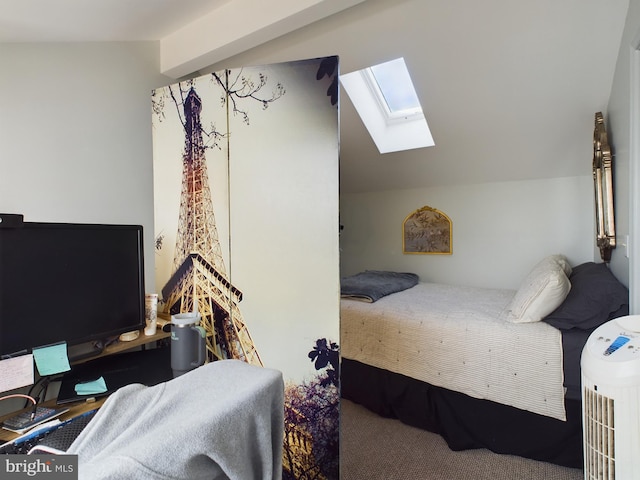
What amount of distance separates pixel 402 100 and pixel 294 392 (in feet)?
8.53

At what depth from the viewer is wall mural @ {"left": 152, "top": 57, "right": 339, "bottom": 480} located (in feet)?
4.88

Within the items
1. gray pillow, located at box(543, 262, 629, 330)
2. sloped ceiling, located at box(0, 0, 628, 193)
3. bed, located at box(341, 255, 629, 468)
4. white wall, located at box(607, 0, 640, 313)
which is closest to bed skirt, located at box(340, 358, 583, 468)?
bed, located at box(341, 255, 629, 468)

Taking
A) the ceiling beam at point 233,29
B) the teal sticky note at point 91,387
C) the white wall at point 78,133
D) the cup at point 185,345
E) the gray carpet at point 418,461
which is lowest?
the gray carpet at point 418,461

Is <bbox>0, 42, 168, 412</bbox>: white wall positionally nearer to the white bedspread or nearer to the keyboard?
the keyboard

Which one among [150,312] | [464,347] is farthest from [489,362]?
[150,312]

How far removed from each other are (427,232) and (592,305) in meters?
2.05

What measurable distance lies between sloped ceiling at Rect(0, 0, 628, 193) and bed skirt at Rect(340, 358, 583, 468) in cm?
190

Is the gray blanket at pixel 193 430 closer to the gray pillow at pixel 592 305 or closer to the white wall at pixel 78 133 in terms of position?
the white wall at pixel 78 133

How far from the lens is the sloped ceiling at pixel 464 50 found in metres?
1.76

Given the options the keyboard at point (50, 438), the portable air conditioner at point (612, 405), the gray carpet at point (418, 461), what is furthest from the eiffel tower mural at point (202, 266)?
the portable air conditioner at point (612, 405)

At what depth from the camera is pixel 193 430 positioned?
1.71 feet

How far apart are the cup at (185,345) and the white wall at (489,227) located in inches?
112

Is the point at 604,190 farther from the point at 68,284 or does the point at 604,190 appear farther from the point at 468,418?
the point at 68,284

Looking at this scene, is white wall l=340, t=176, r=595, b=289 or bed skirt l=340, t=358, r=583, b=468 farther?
white wall l=340, t=176, r=595, b=289
